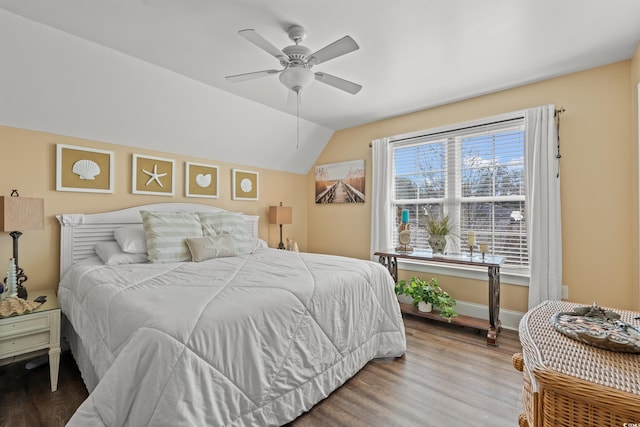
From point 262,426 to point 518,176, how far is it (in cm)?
322

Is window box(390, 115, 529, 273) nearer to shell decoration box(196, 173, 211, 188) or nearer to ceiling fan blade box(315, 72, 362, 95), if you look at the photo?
ceiling fan blade box(315, 72, 362, 95)

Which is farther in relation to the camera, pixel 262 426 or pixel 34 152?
pixel 34 152

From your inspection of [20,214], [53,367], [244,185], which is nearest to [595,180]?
[244,185]

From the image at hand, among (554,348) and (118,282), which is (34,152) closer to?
(118,282)

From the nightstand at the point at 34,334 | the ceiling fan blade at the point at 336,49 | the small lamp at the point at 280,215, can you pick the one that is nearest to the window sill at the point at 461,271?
the small lamp at the point at 280,215

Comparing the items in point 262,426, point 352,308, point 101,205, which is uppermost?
point 101,205

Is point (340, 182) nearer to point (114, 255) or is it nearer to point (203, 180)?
point (203, 180)

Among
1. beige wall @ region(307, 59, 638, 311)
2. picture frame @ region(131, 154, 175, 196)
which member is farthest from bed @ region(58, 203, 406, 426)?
beige wall @ region(307, 59, 638, 311)

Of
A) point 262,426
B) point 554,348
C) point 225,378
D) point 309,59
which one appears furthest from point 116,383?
point 309,59

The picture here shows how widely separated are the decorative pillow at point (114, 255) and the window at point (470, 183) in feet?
9.85

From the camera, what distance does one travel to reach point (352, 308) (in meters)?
2.05

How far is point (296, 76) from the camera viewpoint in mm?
2066

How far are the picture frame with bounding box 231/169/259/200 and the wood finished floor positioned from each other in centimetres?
241

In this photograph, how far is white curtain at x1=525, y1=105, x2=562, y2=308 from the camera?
273 centimetres
